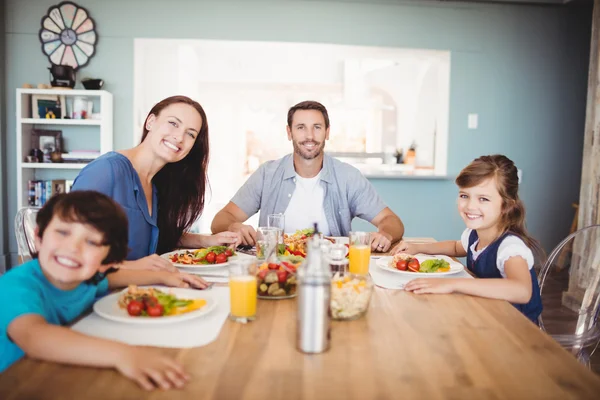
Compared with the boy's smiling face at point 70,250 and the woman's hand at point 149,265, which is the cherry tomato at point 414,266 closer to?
the woman's hand at point 149,265

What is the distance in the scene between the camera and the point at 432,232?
4676 millimetres

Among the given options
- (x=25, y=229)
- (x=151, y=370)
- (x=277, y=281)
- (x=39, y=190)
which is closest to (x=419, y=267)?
(x=277, y=281)

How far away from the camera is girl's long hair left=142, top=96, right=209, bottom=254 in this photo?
2.02m

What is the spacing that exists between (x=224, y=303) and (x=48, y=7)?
4.14 m

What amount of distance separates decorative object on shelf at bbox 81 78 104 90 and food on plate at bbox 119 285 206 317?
11.2 ft

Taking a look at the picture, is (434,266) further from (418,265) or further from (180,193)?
(180,193)

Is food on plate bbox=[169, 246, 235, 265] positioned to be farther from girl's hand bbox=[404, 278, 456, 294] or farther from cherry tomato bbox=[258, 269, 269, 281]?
girl's hand bbox=[404, 278, 456, 294]

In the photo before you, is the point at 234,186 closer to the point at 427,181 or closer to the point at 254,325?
the point at 427,181

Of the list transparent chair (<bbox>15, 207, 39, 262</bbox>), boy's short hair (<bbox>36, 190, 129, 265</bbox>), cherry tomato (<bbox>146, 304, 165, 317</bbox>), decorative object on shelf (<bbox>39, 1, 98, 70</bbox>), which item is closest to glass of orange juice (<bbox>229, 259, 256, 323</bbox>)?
cherry tomato (<bbox>146, 304, 165, 317</bbox>)

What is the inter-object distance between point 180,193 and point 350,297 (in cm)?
115

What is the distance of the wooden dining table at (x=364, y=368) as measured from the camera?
782mm

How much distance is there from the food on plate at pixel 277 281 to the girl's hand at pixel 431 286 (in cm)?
35

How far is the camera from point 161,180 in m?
2.04

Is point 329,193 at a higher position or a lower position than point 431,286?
higher
